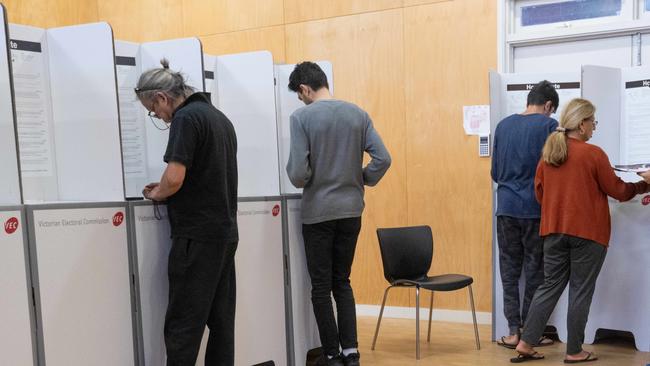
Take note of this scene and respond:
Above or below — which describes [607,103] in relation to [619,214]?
above

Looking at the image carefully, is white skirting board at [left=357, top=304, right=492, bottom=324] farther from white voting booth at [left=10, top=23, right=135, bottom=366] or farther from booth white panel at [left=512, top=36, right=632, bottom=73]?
white voting booth at [left=10, top=23, right=135, bottom=366]

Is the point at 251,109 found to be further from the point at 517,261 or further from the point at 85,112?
the point at 517,261

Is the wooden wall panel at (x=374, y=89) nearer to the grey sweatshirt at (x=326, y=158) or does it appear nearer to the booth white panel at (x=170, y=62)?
the grey sweatshirt at (x=326, y=158)

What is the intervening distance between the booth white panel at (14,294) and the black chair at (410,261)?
2.08m

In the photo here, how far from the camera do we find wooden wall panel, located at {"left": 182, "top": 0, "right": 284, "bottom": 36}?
16.7 ft

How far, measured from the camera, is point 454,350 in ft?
12.2

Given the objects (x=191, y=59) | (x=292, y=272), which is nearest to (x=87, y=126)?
(x=191, y=59)

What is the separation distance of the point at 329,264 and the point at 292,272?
0.78 ft

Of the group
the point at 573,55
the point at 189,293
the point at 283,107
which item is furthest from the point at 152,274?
the point at 573,55

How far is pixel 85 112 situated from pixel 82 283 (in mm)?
681

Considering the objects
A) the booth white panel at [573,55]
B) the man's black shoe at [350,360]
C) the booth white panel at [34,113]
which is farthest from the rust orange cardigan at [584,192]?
the booth white panel at [34,113]

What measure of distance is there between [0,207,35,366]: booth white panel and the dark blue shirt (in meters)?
2.54

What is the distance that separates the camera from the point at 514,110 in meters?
4.05

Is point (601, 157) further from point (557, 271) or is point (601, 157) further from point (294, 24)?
point (294, 24)
